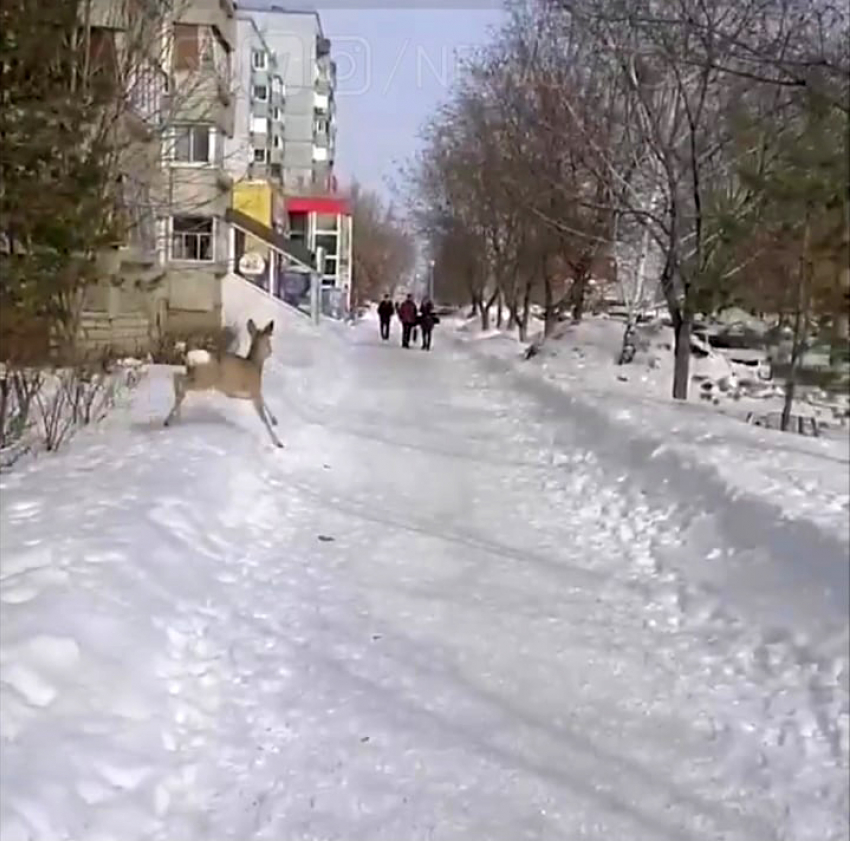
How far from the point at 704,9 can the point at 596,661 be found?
12.0 ft

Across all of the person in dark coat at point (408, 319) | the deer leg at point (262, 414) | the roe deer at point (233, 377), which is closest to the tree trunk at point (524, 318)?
the person in dark coat at point (408, 319)

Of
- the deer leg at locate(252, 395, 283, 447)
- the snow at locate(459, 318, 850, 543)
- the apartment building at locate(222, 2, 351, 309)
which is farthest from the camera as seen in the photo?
the apartment building at locate(222, 2, 351, 309)

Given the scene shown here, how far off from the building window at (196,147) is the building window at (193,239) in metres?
1.14

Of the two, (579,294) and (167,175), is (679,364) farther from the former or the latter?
(579,294)

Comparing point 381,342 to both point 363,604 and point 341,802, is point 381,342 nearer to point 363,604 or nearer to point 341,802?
point 363,604

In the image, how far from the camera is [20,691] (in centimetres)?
375

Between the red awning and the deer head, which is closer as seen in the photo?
the deer head

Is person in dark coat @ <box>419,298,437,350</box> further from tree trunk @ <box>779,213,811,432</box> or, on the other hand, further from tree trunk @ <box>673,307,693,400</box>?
tree trunk @ <box>779,213,811,432</box>

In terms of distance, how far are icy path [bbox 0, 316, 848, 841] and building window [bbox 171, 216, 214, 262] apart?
13.5 meters

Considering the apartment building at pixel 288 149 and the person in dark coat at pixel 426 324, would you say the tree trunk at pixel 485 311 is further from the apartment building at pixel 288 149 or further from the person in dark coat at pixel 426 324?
the person in dark coat at pixel 426 324

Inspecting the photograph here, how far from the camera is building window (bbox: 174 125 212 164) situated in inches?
625

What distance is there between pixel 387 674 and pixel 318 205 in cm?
4758

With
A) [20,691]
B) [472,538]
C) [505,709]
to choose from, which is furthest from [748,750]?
[472,538]

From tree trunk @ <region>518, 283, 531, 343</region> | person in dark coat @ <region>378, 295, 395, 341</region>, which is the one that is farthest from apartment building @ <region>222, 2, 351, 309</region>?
tree trunk @ <region>518, 283, 531, 343</region>
